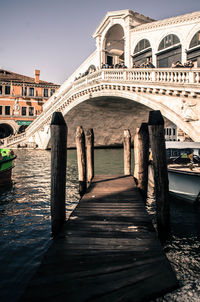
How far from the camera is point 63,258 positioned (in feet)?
7.55

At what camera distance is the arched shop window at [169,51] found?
12.7 meters

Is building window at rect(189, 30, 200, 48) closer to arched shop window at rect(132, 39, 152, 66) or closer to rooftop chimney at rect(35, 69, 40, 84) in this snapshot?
arched shop window at rect(132, 39, 152, 66)

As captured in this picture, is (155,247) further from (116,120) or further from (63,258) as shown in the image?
(116,120)

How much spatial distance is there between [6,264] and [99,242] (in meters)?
1.46

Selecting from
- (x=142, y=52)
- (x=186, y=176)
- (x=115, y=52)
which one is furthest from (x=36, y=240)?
(x=115, y=52)

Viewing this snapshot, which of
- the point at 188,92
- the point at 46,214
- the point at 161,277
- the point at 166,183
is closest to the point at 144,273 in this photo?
the point at 161,277

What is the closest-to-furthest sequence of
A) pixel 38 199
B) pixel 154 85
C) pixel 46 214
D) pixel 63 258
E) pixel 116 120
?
pixel 63 258, pixel 46 214, pixel 38 199, pixel 154 85, pixel 116 120

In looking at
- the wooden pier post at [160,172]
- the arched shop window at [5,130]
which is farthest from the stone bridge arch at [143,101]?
the arched shop window at [5,130]

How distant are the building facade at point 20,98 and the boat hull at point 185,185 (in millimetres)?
24719

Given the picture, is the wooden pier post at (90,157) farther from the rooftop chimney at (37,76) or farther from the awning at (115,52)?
the rooftop chimney at (37,76)

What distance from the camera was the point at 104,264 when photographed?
87.0 inches

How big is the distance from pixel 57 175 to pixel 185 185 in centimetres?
391

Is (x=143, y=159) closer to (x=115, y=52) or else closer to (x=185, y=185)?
(x=185, y=185)

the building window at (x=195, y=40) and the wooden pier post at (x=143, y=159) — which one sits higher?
the building window at (x=195, y=40)
